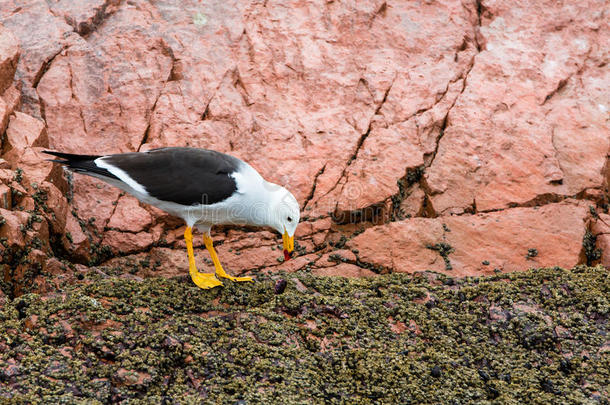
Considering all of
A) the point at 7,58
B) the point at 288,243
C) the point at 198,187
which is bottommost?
the point at 288,243

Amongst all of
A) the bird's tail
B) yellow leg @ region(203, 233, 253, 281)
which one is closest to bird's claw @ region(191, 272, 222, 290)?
→ yellow leg @ region(203, 233, 253, 281)

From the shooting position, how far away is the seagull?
6.50 m

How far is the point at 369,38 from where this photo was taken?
32.1ft

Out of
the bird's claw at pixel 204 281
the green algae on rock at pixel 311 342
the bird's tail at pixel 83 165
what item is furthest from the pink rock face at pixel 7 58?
the bird's claw at pixel 204 281

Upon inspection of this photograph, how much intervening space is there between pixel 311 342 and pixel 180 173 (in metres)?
2.27

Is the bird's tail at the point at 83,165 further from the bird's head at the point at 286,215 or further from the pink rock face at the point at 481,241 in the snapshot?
the pink rock face at the point at 481,241

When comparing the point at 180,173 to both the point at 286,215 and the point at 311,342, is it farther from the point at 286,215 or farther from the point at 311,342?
the point at 311,342

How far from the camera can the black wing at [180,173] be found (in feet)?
21.3

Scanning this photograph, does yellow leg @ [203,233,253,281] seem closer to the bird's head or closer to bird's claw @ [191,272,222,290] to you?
bird's claw @ [191,272,222,290]

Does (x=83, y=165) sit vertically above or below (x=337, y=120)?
below

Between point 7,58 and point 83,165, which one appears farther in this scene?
point 7,58

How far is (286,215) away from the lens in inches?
263

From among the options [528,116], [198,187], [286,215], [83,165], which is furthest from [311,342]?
[528,116]

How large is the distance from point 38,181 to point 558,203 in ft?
21.0
